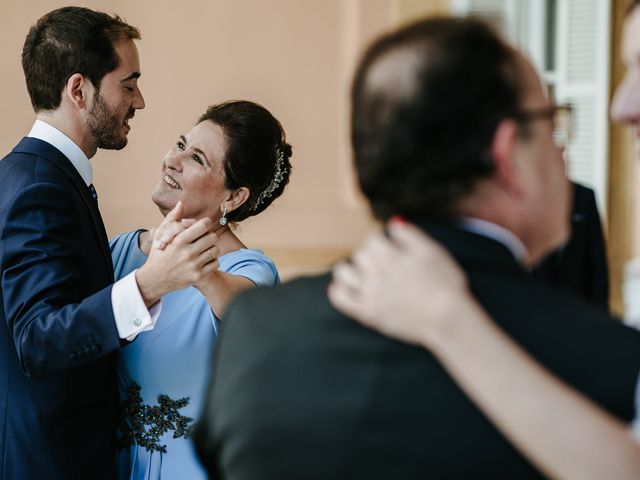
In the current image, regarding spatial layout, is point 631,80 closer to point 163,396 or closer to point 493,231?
point 493,231

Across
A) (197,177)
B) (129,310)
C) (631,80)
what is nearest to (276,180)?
(197,177)

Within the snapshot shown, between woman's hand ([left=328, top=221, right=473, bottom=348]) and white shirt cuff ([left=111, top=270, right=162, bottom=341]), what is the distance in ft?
4.08

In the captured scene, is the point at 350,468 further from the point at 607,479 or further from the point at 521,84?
the point at 521,84

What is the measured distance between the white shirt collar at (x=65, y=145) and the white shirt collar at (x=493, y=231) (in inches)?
65.9

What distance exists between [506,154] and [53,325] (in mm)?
1438

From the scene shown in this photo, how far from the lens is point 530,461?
3.47 ft

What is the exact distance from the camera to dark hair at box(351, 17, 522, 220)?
3.58 ft

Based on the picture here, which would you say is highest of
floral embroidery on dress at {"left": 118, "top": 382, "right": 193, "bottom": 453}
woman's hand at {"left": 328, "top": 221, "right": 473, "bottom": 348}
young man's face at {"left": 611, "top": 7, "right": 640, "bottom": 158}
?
young man's face at {"left": 611, "top": 7, "right": 640, "bottom": 158}

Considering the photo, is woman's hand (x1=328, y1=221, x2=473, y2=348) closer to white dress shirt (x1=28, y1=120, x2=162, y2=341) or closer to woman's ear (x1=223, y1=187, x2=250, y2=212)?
white dress shirt (x1=28, y1=120, x2=162, y2=341)

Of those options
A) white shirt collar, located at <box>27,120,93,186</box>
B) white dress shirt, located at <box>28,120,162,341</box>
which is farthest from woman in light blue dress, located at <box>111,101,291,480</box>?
white shirt collar, located at <box>27,120,93,186</box>


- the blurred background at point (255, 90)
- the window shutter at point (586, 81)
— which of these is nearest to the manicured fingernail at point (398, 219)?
the window shutter at point (586, 81)

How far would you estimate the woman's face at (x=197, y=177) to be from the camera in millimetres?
2930

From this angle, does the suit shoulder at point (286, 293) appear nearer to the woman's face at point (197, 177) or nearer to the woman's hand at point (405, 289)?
the woman's hand at point (405, 289)

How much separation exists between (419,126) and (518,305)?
22 centimetres
